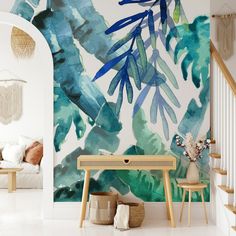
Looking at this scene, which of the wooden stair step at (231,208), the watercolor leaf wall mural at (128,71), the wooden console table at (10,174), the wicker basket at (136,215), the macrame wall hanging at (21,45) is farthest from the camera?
the macrame wall hanging at (21,45)

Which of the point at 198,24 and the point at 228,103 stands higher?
the point at 198,24

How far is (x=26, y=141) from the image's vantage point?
966 centimetres

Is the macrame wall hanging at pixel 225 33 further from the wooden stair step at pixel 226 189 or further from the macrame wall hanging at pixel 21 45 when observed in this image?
the macrame wall hanging at pixel 21 45

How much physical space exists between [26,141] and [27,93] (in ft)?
3.00

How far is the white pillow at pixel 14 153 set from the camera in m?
9.30

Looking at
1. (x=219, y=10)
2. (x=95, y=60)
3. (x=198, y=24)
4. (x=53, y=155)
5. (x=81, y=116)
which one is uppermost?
(x=219, y=10)

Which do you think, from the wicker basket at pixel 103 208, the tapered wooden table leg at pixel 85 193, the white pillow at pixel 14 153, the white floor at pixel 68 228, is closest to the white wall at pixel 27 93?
the white pillow at pixel 14 153

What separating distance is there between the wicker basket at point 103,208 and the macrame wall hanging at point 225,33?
3.41m

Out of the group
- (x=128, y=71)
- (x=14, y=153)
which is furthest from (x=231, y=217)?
(x=14, y=153)

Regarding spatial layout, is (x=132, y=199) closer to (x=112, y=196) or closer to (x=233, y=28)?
(x=112, y=196)

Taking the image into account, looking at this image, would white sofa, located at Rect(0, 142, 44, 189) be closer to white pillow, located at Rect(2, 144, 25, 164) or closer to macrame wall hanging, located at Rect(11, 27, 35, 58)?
white pillow, located at Rect(2, 144, 25, 164)

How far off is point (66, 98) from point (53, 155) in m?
0.70

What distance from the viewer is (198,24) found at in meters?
6.51

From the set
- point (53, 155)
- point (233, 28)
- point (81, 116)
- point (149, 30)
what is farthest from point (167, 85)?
point (233, 28)
